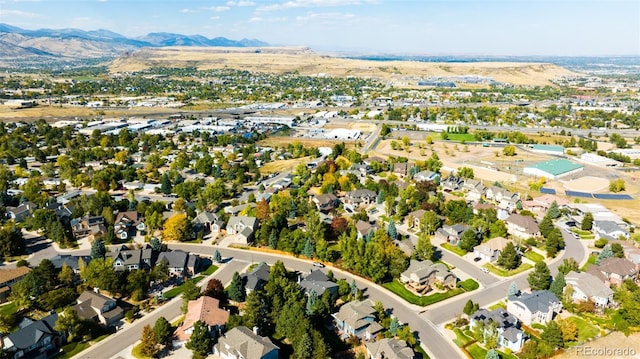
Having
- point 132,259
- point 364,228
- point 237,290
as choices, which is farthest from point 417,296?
point 132,259

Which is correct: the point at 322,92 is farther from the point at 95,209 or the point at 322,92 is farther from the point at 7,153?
the point at 95,209

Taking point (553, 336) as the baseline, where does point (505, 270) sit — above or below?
below

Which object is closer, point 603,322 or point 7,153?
point 603,322

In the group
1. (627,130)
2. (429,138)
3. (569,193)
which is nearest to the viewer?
(569,193)

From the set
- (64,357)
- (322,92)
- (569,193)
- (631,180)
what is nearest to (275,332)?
(64,357)

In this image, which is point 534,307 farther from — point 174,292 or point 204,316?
point 174,292

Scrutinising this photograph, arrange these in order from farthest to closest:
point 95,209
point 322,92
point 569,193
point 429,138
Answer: point 322,92, point 429,138, point 569,193, point 95,209

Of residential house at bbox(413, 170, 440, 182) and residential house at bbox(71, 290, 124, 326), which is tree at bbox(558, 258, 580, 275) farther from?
residential house at bbox(71, 290, 124, 326)
